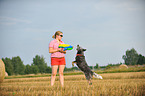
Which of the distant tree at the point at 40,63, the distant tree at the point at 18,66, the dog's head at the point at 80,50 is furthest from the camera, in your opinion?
the distant tree at the point at 40,63

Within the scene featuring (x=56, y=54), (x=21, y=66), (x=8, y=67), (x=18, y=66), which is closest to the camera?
(x=56, y=54)

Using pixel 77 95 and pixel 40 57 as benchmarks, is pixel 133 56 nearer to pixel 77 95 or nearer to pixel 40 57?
pixel 40 57

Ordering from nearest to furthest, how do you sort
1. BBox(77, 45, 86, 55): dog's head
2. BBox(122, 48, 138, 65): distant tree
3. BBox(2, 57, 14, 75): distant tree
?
BBox(77, 45, 86, 55): dog's head < BBox(2, 57, 14, 75): distant tree < BBox(122, 48, 138, 65): distant tree

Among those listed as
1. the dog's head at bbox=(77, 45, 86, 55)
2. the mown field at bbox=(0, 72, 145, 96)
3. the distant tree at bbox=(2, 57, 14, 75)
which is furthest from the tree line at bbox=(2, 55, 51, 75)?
the dog's head at bbox=(77, 45, 86, 55)

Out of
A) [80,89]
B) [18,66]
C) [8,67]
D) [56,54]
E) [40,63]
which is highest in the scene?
[40,63]

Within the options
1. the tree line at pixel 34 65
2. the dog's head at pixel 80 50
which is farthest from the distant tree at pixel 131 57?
the dog's head at pixel 80 50

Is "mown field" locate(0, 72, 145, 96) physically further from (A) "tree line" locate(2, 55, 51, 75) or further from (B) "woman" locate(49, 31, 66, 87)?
(A) "tree line" locate(2, 55, 51, 75)

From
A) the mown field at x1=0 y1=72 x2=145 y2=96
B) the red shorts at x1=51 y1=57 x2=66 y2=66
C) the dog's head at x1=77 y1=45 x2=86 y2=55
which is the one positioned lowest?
the mown field at x1=0 y1=72 x2=145 y2=96

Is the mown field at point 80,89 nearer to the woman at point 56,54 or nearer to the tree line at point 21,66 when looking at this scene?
the woman at point 56,54

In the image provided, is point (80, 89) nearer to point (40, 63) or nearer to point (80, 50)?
point (80, 50)

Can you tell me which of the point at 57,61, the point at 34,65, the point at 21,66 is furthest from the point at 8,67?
the point at 57,61

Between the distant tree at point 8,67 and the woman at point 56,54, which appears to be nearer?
the woman at point 56,54

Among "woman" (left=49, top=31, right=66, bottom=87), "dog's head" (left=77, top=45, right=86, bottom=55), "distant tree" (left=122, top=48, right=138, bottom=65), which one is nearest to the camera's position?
"woman" (left=49, top=31, right=66, bottom=87)

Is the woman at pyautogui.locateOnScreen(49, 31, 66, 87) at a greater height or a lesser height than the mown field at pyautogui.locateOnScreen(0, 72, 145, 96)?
greater
